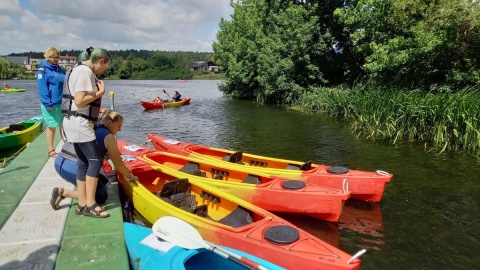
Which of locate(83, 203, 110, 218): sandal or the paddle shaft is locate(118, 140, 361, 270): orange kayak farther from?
Answer: locate(83, 203, 110, 218): sandal

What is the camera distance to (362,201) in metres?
6.88

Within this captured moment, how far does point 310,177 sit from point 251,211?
217cm

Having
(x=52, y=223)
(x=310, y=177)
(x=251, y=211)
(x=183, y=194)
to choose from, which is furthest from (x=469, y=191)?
(x=52, y=223)

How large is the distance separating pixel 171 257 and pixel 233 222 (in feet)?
5.49

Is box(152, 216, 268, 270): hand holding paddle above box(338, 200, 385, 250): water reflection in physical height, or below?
above

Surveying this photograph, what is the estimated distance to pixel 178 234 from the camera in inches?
143

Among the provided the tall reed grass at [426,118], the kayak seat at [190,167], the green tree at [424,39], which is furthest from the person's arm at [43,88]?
the green tree at [424,39]

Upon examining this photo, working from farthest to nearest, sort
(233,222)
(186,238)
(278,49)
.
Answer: (278,49), (233,222), (186,238)

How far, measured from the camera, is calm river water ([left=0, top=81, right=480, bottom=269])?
16.7ft

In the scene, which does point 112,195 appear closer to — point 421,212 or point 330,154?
point 421,212

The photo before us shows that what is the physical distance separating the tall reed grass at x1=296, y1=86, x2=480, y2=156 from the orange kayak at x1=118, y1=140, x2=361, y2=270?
7.62 meters

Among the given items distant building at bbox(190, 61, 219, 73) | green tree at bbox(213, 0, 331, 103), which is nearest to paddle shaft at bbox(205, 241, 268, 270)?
green tree at bbox(213, 0, 331, 103)

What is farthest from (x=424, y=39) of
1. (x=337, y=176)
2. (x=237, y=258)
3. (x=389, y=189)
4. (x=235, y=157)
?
(x=237, y=258)

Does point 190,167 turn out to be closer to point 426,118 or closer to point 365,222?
point 365,222
